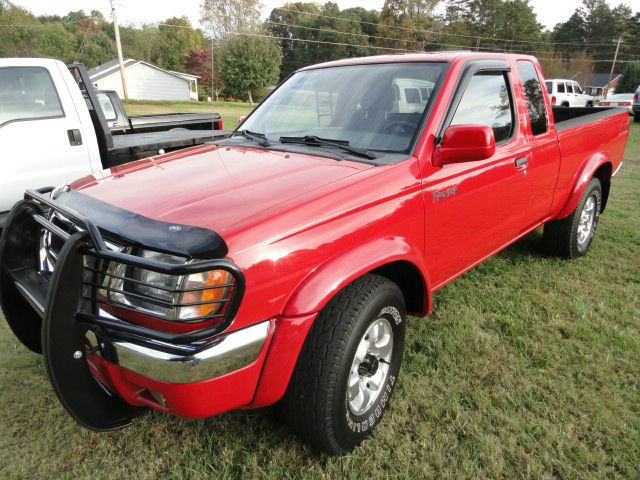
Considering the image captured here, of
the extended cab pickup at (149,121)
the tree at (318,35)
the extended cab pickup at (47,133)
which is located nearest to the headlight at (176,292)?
the extended cab pickup at (47,133)

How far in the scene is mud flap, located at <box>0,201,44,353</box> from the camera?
7.52 ft

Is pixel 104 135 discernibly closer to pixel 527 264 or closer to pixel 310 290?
pixel 310 290

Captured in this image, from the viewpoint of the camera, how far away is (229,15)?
52.7 metres

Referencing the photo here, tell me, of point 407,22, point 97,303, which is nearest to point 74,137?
point 97,303

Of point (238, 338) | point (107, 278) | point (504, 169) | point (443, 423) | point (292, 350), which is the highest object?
point (504, 169)

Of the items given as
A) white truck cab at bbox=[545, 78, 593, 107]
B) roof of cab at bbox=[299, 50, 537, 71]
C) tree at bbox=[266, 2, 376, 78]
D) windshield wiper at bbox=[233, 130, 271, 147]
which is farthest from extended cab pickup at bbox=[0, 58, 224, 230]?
tree at bbox=[266, 2, 376, 78]

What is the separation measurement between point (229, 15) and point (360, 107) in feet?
186

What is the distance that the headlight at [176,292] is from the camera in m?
1.66

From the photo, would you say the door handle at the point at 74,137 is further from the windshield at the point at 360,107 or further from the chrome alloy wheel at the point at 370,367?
the chrome alloy wheel at the point at 370,367

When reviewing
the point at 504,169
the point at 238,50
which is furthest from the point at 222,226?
the point at 238,50

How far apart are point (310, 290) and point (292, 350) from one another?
25 cm

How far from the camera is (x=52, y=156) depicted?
4457mm

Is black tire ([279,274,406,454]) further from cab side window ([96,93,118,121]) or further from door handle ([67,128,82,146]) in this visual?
cab side window ([96,93,118,121])

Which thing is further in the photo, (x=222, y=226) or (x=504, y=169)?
(x=504, y=169)
